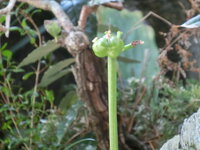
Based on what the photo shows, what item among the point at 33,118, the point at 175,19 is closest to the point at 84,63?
the point at 33,118

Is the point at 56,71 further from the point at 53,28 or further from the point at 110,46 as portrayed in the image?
the point at 110,46

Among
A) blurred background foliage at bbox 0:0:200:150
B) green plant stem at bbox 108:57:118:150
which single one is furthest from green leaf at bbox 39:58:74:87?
green plant stem at bbox 108:57:118:150

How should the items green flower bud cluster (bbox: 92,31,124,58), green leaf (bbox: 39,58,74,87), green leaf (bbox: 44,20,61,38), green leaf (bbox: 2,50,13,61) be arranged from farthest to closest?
green leaf (bbox: 39,58,74,87)
green leaf (bbox: 2,50,13,61)
green leaf (bbox: 44,20,61,38)
green flower bud cluster (bbox: 92,31,124,58)

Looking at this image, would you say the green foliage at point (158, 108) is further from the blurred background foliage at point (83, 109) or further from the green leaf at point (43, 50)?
the green leaf at point (43, 50)

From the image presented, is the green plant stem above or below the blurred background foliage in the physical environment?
above

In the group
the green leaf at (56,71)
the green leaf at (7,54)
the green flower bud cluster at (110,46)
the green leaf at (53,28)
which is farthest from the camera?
the green leaf at (56,71)

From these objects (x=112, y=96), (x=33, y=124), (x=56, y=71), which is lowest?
(x=33, y=124)

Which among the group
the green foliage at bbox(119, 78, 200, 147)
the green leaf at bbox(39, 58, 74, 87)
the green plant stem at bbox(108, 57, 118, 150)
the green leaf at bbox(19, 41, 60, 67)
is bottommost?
the green foliage at bbox(119, 78, 200, 147)

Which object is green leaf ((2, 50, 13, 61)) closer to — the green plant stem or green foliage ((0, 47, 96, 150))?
green foliage ((0, 47, 96, 150))

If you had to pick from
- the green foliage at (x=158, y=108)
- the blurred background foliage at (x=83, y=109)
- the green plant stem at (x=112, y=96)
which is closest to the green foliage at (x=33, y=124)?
the blurred background foliage at (x=83, y=109)

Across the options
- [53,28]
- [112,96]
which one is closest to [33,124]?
[53,28]

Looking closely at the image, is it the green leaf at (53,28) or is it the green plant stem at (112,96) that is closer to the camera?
the green plant stem at (112,96)
